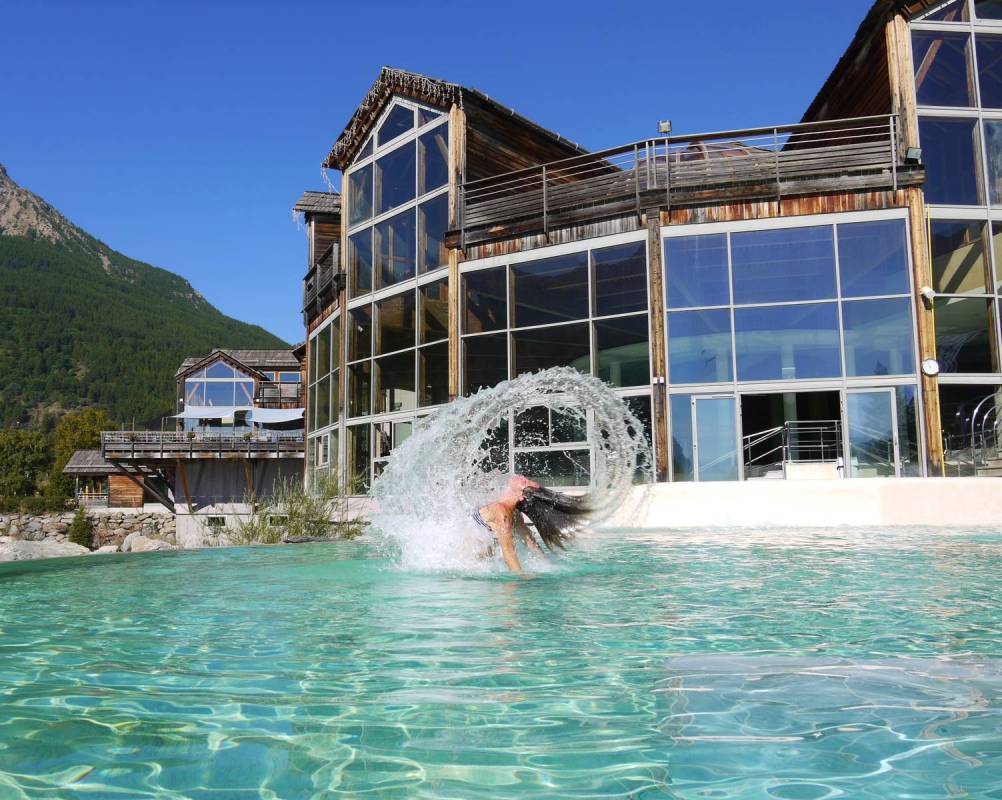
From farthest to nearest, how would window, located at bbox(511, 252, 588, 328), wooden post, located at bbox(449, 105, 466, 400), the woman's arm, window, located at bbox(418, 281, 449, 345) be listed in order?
window, located at bbox(418, 281, 449, 345) < wooden post, located at bbox(449, 105, 466, 400) < window, located at bbox(511, 252, 588, 328) < the woman's arm

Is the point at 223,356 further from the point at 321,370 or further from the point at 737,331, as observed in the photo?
the point at 737,331

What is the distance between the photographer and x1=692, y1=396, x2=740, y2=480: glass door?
1616 centimetres

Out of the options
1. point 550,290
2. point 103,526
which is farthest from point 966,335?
point 103,526

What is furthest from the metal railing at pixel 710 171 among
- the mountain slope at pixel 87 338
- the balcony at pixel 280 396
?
the mountain slope at pixel 87 338

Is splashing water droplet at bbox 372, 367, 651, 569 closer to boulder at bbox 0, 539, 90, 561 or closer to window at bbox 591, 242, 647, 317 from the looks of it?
window at bbox 591, 242, 647, 317

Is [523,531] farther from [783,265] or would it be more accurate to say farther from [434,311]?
[434,311]

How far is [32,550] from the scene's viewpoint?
12.3 metres

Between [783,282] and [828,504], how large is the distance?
18.1ft

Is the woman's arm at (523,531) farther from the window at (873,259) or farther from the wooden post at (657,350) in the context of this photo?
the window at (873,259)

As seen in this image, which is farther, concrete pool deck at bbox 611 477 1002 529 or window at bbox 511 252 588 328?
window at bbox 511 252 588 328

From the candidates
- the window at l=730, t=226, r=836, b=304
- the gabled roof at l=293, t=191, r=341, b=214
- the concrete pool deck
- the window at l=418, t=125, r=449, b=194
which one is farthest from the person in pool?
the gabled roof at l=293, t=191, r=341, b=214

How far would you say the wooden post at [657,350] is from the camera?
16.3 metres

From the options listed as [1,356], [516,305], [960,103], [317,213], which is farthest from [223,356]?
[1,356]

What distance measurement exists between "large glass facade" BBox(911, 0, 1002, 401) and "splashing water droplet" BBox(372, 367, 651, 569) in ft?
20.6
